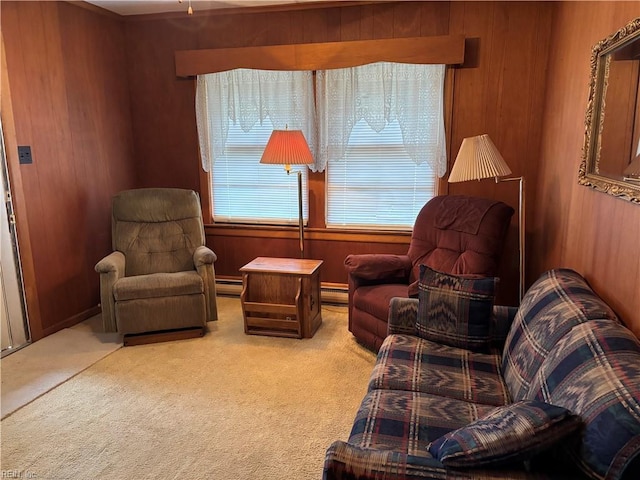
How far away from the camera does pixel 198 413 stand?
2369mm

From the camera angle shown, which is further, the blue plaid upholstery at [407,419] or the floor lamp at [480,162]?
the floor lamp at [480,162]

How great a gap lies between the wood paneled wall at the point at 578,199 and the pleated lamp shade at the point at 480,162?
1.40 ft

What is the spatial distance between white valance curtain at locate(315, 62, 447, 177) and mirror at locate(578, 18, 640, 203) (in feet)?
4.37

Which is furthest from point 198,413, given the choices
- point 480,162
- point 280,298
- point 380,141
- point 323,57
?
point 323,57

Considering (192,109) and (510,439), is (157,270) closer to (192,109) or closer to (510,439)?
(192,109)

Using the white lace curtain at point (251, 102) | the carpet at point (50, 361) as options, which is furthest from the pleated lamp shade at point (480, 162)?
the carpet at point (50, 361)

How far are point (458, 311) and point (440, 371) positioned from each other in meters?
0.35

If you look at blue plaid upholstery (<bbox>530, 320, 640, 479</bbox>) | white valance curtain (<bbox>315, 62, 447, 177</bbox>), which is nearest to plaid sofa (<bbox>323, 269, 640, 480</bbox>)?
blue plaid upholstery (<bbox>530, 320, 640, 479</bbox>)

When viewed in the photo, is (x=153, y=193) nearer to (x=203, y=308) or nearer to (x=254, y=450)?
(x=203, y=308)

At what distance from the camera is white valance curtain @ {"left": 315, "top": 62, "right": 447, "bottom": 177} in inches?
138

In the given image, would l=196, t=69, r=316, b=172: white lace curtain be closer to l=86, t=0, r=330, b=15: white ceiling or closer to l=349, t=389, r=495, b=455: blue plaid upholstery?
l=86, t=0, r=330, b=15: white ceiling

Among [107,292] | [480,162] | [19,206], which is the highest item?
[480,162]

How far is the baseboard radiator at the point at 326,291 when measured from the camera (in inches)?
156

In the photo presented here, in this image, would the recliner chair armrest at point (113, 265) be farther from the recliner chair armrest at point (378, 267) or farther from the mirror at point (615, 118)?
the mirror at point (615, 118)
